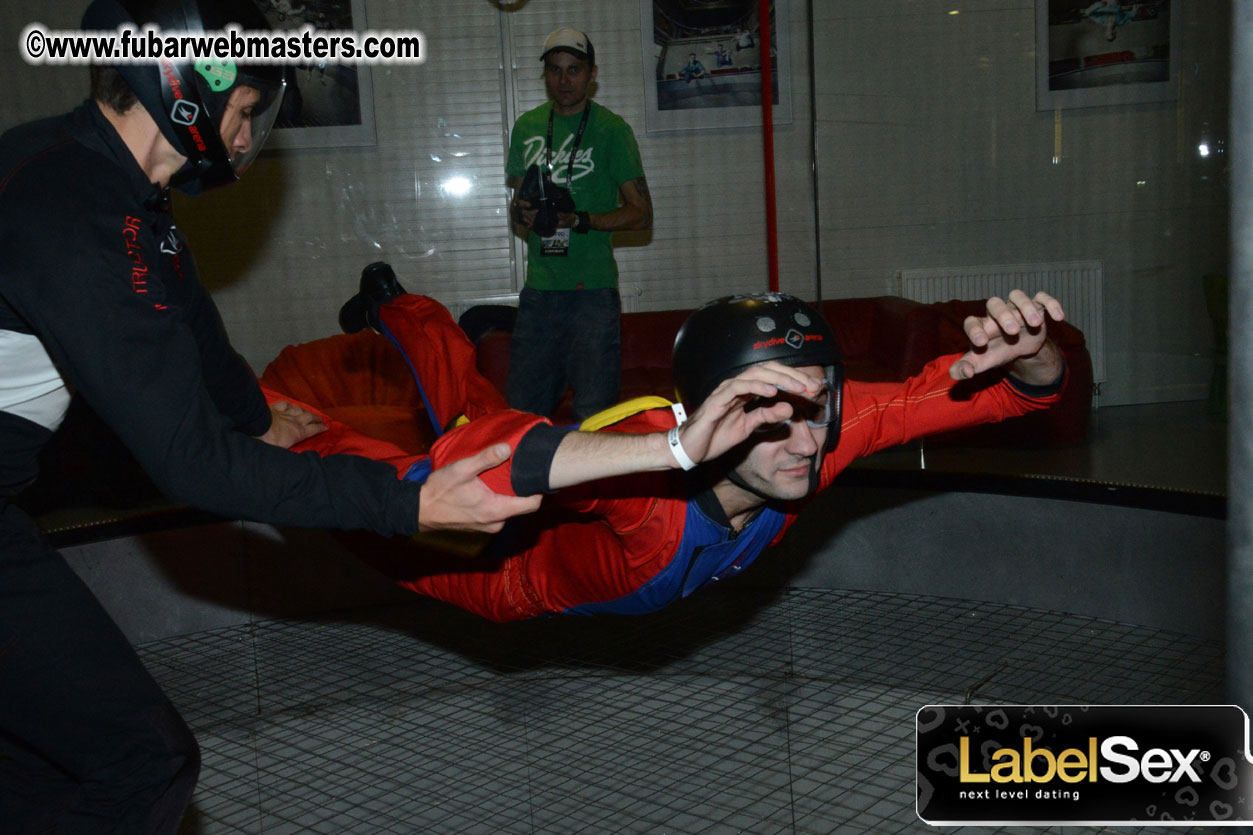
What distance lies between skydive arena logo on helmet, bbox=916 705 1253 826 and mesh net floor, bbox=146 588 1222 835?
379mm

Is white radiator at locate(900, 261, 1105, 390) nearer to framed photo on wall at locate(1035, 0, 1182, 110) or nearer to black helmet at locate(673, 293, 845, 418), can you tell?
framed photo on wall at locate(1035, 0, 1182, 110)

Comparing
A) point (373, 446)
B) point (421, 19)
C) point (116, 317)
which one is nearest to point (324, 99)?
point (421, 19)

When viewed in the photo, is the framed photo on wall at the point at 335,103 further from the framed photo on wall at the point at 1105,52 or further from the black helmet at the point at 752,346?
the black helmet at the point at 752,346

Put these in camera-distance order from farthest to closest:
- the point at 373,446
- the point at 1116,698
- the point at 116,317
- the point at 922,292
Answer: the point at 922,292
the point at 1116,698
the point at 373,446
the point at 116,317

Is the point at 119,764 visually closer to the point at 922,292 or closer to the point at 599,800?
the point at 599,800

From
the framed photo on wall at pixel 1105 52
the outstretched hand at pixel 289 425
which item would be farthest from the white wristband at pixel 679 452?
the framed photo on wall at pixel 1105 52

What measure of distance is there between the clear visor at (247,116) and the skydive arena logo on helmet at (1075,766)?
70.4 inches

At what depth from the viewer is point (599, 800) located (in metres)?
2.89

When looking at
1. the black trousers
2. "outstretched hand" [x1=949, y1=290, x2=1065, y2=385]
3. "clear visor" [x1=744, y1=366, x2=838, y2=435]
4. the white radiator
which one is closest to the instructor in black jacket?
the black trousers

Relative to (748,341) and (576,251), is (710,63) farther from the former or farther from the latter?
(748,341)

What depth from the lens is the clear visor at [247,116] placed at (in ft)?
6.00

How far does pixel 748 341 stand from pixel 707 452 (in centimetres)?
62

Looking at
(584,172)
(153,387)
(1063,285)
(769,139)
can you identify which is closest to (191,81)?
(153,387)

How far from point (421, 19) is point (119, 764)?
548 cm
